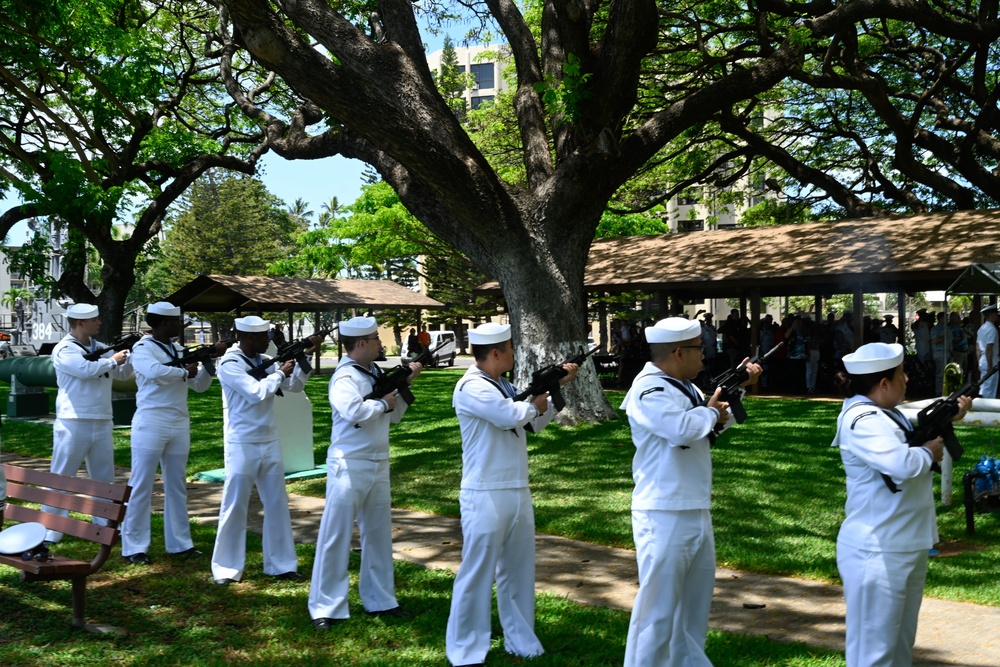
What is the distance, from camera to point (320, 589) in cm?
630

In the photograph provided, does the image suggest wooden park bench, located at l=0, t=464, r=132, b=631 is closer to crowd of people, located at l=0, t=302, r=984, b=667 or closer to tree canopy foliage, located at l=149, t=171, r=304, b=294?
crowd of people, located at l=0, t=302, r=984, b=667

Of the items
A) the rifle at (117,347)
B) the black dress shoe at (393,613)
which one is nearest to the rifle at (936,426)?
the black dress shoe at (393,613)

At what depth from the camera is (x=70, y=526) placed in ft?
21.2

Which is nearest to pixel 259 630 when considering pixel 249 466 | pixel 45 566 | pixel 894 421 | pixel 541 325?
pixel 45 566

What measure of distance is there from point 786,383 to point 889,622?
65.0 feet

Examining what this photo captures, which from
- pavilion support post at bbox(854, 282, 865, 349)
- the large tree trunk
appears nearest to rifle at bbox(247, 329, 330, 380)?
the large tree trunk

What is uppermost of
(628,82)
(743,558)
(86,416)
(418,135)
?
(628,82)

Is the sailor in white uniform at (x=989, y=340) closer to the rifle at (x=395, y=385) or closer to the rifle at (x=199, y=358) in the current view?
the rifle at (x=395, y=385)

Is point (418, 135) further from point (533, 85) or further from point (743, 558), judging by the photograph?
point (743, 558)

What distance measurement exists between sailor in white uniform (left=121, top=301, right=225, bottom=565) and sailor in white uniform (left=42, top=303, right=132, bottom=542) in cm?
56

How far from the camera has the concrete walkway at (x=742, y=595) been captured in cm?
580

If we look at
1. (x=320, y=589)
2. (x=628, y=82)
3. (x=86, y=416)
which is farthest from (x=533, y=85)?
(x=320, y=589)

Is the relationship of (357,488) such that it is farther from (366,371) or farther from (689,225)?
(689,225)

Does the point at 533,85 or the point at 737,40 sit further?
the point at 737,40
